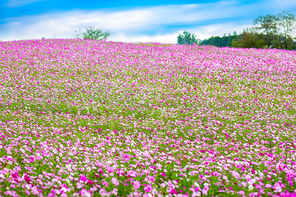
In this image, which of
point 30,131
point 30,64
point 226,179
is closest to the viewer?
point 226,179

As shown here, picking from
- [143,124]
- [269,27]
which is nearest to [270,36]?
[269,27]

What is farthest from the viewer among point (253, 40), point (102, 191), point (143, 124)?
point (253, 40)

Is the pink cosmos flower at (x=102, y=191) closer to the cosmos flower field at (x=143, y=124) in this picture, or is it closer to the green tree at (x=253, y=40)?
the cosmos flower field at (x=143, y=124)

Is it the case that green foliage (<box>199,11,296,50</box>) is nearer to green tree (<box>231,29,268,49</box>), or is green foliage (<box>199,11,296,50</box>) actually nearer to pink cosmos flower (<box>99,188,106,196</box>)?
green tree (<box>231,29,268,49</box>)

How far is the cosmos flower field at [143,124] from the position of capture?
18.2ft

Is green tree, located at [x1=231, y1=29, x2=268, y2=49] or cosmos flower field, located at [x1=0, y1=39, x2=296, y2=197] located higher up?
green tree, located at [x1=231, y1=29, x2=268, y2=49]

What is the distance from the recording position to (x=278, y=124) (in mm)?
11883

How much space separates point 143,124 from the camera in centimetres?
1124

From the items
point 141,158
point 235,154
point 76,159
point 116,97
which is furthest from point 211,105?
point 76,159

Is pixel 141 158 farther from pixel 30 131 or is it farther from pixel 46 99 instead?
pixel 46 99

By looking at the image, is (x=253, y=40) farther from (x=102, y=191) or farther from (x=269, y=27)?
(x=102, y=191)

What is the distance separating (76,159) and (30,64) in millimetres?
18329

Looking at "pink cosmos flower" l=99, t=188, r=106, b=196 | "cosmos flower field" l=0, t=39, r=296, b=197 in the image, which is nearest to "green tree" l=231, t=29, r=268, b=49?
"cosmos flower field" l=0, t=39, r=296, b=197

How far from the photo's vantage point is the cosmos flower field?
5.55 meters
